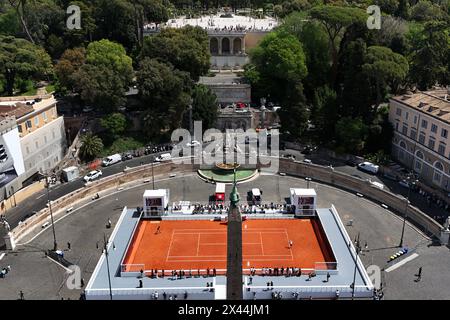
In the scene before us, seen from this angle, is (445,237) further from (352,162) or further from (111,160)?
(111,160)

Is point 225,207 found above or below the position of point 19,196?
below

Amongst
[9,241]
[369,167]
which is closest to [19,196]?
[9,241]

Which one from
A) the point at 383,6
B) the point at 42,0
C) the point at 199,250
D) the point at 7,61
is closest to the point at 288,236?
the point at 199,250

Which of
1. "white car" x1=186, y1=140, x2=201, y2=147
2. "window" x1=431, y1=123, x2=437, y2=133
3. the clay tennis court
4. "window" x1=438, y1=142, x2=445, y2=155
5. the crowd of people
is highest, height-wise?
"window" x1=431, y1=123, x2=437, y2=133

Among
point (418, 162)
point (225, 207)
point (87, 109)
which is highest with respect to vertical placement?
point (87, 109)

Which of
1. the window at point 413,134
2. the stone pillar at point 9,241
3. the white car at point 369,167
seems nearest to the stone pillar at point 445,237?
the white car at point 369,167

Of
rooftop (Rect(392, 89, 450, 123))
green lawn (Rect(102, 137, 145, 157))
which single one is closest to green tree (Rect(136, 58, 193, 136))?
green lawn (Rect(102, 137, 145, 157))

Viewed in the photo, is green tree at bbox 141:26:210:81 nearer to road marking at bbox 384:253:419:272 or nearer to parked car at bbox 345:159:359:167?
parked car at bbox 345:159:359:167
